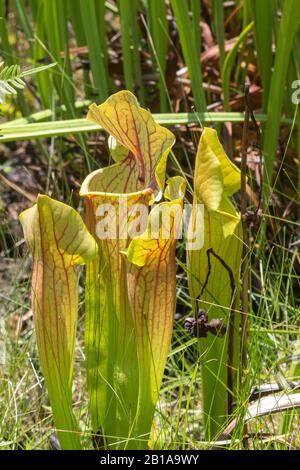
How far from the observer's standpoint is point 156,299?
3.55 ft

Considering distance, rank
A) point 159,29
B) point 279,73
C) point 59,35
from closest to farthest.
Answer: point 279,73, point 159,29, point 59,35

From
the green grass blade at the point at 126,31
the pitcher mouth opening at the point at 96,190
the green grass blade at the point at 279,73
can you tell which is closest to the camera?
the pitcher mouth opening at the point at 96,190

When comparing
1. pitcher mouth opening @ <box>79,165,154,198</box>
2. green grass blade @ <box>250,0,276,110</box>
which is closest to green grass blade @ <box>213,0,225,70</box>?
green grass blade @ <box>250,0,276,110</box>

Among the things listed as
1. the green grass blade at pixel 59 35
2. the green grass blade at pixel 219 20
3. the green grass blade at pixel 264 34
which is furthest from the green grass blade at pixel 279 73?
the green grass blade at pixel 59 35

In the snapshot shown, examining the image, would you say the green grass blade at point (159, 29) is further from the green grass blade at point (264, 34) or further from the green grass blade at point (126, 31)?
the green grass blade at point (264, 34)

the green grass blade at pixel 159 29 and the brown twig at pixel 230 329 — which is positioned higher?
the green grass blade at pixel 159 29

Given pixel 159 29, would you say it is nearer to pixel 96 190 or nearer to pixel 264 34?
pixel 264 34

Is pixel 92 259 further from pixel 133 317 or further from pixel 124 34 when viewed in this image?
pixel 124 34

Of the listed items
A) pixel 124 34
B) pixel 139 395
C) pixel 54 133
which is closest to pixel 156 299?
pixel 139 395

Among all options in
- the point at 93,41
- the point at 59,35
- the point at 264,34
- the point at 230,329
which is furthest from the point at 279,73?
the point at 230,329

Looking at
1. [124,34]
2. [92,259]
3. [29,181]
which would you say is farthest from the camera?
[29,181]

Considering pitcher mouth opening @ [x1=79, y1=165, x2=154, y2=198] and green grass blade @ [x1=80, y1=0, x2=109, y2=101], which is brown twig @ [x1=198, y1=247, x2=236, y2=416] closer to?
pitcher mouth opening @ [x1=79, y1=165, x2=154, y2=198]
